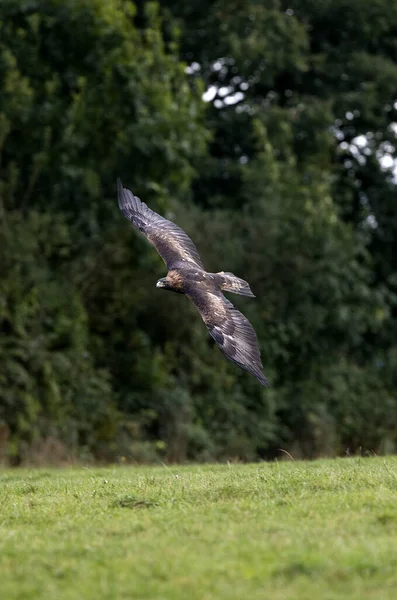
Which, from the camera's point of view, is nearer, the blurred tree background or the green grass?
the green grass

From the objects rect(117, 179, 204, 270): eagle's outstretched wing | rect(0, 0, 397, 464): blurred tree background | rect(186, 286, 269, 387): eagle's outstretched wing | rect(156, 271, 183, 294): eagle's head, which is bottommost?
rect(0, 0, 397, 464): blurred tree background

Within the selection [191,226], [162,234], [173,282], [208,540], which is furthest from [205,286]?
[191,226]

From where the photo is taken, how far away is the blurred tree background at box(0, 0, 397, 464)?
2366 cm

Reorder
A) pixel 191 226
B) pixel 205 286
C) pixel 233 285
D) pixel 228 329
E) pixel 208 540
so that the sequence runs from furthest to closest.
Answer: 1. pixel 191 226
2. pixel 233 285
3. pixel 205 286
4. pixel 228 329
5. pixel 208 540

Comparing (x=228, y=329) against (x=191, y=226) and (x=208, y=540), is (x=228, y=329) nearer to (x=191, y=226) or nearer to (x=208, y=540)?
(x=208, y=540)

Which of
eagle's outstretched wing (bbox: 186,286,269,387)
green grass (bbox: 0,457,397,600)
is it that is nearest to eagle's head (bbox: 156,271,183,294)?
eagle's outstretched wing (bbox: 186,286,269,387)

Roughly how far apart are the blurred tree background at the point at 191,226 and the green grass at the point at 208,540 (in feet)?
39.3

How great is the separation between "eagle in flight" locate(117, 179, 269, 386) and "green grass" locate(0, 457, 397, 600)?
2.38 meters

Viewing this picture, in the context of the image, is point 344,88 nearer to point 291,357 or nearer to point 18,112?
point 291,357

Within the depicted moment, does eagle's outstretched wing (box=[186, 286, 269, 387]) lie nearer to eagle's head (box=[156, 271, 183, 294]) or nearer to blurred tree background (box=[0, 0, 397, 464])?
eagle's head (box=[156, 271, 183, 294])

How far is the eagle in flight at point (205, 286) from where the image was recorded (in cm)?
1273

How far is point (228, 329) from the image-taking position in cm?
1292

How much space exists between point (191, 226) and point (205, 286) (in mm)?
12485

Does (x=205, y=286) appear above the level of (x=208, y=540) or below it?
below
